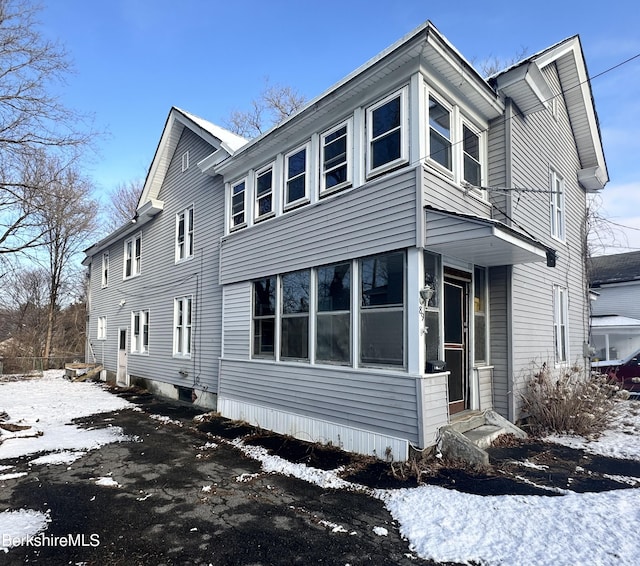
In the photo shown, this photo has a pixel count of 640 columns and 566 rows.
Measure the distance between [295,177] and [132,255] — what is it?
11.0 m

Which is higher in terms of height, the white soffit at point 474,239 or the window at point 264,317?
the white soffit at point 474,239

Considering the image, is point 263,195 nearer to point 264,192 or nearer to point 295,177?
point 264,192

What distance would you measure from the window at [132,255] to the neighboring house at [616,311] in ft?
55.5

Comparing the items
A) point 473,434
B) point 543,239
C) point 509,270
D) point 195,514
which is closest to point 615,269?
point 543,239

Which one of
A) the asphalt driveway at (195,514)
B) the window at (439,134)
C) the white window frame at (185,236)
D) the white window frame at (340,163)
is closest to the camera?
the asphalt driveway at (195,514)

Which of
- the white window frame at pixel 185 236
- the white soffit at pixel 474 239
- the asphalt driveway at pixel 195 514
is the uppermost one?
the white window frame at pixel 185 236

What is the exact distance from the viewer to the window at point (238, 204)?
1000cm

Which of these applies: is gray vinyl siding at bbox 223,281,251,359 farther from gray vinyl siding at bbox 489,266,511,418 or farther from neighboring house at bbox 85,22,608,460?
gray vinyl siding at bbox 489,266,511,418

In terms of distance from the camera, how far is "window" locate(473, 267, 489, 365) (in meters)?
7.47

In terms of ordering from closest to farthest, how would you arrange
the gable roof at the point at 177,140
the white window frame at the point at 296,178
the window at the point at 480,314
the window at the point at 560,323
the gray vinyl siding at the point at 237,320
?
the window at the point at 480,314
the white window frame at the point at 296,178
the gray vinyl siding at the point at 237,320
the window at the point at 560,323
the gable roof at the point at 177,140

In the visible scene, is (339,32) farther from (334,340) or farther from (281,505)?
(281,505)

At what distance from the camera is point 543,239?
351 inches

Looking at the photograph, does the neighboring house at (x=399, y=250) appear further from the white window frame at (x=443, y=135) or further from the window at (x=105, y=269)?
the window at (x=105, y=269)

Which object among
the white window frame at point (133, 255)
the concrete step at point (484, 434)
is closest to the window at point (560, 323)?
the concrete step at point (484, 434)
